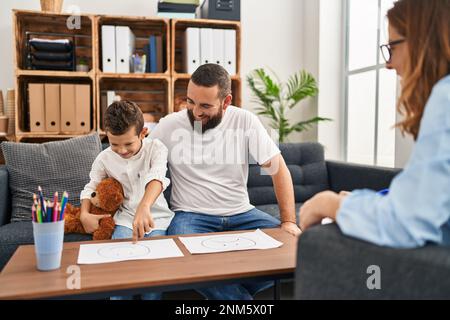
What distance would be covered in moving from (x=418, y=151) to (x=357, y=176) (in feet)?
6.07

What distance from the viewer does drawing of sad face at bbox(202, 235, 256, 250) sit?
111cm

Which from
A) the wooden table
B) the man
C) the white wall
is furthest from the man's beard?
the white wall

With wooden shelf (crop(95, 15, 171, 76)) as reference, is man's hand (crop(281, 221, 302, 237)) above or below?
below

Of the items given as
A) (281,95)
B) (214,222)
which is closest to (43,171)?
(214,222)

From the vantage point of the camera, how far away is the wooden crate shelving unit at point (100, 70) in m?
2.91

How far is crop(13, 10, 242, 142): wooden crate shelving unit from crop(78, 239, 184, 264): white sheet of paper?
2010 mm

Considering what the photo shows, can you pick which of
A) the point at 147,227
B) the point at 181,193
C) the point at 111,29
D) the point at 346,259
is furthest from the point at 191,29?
the point at 346,259

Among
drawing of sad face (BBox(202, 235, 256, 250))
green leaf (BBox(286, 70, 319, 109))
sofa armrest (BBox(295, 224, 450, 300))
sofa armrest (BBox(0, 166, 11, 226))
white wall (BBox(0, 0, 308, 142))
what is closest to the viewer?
sofa armrest (BBox(295, 224, 450, 300))

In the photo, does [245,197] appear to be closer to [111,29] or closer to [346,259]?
[346,259]

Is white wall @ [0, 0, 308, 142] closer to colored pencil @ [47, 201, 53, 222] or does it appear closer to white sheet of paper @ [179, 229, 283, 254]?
white sheet of paper @ [179, 229, 283, 254]

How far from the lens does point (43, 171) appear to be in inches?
82.2

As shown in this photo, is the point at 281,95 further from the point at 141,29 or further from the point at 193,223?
the point at 193,223
